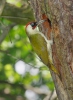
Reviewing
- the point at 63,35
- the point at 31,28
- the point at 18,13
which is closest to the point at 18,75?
the point at 18,13

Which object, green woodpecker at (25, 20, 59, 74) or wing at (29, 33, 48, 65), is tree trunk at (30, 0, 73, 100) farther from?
wing at (29, 33, 48, 65)

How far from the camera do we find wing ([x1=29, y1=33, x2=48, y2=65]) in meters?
5.36

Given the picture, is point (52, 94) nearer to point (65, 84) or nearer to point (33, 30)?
point (33, 30)

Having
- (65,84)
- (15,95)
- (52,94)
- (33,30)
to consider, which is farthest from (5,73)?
(65,84)

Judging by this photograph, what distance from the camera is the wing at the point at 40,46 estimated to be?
5.36m

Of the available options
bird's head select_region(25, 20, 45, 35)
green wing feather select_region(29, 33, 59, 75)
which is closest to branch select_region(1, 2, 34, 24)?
bird's head select_region(25, 20, 45, 35)

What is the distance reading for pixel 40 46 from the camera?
218 inches

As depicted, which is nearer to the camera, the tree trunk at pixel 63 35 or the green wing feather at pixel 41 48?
the tree trunk at pixel 63 35

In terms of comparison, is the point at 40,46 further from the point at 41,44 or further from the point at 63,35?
the point at 63,35

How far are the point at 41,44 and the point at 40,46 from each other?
69 mm

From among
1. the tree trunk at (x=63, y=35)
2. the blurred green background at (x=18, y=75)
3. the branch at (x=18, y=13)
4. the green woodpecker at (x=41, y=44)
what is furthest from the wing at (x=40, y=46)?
the blurred green background at (x=18, y=75)

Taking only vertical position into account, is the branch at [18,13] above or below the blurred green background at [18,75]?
above

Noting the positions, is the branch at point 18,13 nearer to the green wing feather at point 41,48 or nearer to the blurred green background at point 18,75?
the green wing feather at point 41,48

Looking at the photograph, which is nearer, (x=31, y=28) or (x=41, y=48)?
(x=41, y=48)
